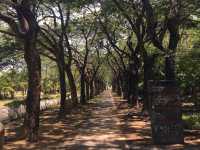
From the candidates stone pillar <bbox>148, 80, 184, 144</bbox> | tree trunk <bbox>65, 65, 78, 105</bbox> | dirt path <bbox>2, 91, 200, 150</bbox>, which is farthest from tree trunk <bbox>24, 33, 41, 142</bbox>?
tree trunk <bbox>65, 65, 78, 105</bbox>

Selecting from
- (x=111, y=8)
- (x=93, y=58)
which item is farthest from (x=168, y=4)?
(x=93, y=58)

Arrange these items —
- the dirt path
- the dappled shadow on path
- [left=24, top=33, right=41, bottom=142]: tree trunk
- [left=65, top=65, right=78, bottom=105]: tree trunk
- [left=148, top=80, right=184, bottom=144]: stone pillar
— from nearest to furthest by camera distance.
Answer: [left=148, top=80, right=184, bottom=144]: stone pillar < the dirt path < the dappled shadow on path < [left=24, top=33, right=41, bottom=142]: tree trunk < [left=65, top=65, right=78, bottom=105]: tree trunk

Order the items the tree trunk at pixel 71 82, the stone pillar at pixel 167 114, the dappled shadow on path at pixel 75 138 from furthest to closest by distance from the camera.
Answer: the tree trunk at pixel 71 82
the dappled shadow on path at pixel 75 138
the stone pillar at pixel 167 114

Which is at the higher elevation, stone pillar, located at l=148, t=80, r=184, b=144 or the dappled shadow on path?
stone pillar, located at l=148, t=80, r=184, b=144

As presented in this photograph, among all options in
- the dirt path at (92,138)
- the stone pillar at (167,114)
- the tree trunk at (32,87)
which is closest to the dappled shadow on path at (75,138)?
the dirt path at (92,138)

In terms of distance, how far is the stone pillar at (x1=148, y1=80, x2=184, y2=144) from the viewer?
18.2m

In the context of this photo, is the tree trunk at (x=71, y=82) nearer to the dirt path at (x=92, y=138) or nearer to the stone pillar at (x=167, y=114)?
the dirt path at (x=92, y=138)

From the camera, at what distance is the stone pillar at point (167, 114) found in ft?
59.8

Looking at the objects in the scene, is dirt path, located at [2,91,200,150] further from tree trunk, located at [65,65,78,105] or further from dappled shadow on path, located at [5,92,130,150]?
tree trunk, located at [65,65,78,105]

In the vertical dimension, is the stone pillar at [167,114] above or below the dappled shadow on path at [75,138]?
above

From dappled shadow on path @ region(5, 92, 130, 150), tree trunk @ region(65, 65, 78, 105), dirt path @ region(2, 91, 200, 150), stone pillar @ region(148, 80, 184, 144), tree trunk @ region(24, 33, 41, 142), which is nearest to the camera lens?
stone pillar @ region(148, 80, 184, 144)

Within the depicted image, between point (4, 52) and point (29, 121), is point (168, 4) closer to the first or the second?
point (29, 121)

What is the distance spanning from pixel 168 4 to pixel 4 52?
1277 cm

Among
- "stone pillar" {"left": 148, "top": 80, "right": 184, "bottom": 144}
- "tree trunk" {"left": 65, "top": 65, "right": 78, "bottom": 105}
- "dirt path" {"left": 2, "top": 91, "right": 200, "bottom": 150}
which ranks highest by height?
"tree trunk" {"left": 65, "top": 65, "right": 78, "bottom": 105}
